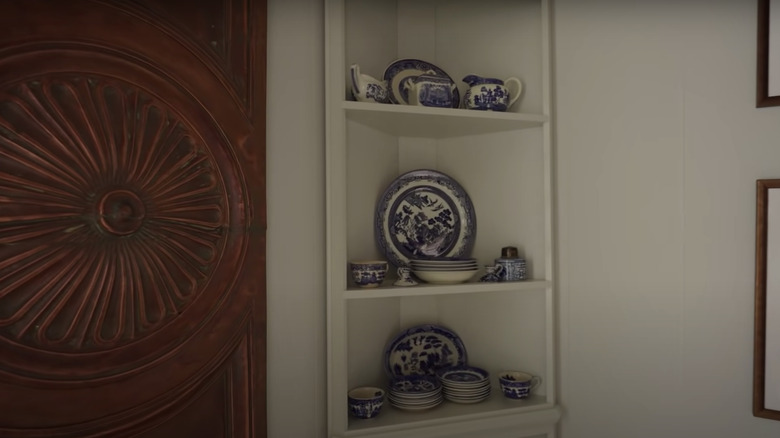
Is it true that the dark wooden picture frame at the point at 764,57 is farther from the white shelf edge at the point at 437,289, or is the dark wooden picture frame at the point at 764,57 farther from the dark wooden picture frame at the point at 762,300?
the white shelf edge at the point at 437,289

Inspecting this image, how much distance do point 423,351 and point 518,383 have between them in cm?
28

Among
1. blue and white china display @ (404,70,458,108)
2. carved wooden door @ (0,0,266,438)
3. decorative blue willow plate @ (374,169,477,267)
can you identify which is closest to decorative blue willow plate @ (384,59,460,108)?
blue and white china display @ (404,70,458,108)

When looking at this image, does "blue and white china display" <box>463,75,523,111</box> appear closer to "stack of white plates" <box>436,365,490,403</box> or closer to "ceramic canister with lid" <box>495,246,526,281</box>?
"ceramic canister with lid" <box>495,246,526,281</box>

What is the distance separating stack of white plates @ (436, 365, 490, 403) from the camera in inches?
52.9

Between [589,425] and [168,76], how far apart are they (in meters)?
1.29

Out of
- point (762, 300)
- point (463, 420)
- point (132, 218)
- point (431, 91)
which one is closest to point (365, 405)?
point (463, 420)

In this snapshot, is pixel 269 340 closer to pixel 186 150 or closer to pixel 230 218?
pixel 230 218

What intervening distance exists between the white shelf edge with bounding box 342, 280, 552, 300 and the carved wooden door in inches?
8.8

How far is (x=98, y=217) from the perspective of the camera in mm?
958

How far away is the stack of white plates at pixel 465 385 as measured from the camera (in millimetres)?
1344

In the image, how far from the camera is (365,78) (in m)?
1.24


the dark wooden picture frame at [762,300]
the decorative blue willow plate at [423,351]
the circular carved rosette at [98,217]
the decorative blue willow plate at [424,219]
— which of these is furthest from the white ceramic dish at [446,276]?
the dark wooden picture frame at [762,300]

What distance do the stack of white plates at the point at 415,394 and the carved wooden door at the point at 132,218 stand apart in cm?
35

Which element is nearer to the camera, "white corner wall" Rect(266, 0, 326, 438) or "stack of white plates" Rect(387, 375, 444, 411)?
"white corner wall" Rect(266, 0, 326, 438)
